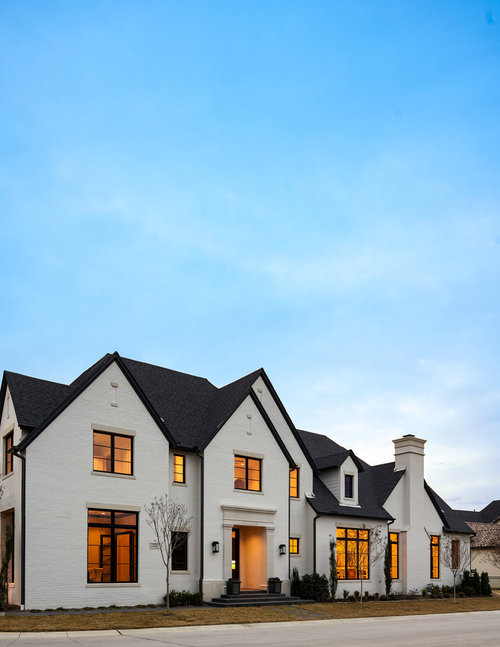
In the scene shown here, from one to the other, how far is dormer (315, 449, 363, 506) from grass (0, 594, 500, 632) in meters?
5.80

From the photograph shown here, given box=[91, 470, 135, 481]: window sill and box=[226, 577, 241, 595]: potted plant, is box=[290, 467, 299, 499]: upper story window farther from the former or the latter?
box=[91, 470, 135, 481]: window sill

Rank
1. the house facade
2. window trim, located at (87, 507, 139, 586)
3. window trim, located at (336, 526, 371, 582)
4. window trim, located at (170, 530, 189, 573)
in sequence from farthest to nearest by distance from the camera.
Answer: window trim, located at (336, 526, 371, 582)
window trim, located at (170, 530, 189, 573)
window trim, located at (87, 507, 139, 586)
the house facade

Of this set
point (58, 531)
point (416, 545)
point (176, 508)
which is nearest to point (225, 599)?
point (176, 508)

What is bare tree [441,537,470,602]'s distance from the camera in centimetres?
4031

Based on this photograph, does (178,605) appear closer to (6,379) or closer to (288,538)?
(288,538)

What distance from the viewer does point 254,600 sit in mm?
29172

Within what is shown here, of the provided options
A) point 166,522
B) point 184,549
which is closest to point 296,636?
point 166,522

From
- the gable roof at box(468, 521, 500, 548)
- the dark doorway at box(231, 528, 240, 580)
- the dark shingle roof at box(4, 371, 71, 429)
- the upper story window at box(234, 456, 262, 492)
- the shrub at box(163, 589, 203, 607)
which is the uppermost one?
the dark shingle roof at box(4, 371, 71, 429)

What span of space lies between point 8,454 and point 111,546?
5.68 m

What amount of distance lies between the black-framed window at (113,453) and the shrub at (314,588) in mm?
10841

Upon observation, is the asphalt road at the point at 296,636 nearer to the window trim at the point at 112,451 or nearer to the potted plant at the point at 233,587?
the potted plant at the point at 233,587

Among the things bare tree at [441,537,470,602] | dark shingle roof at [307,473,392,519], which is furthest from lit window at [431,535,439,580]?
dark shingle roof at [307,473,392,519]

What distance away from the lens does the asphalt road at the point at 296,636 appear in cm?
1716

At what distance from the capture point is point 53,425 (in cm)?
2573
